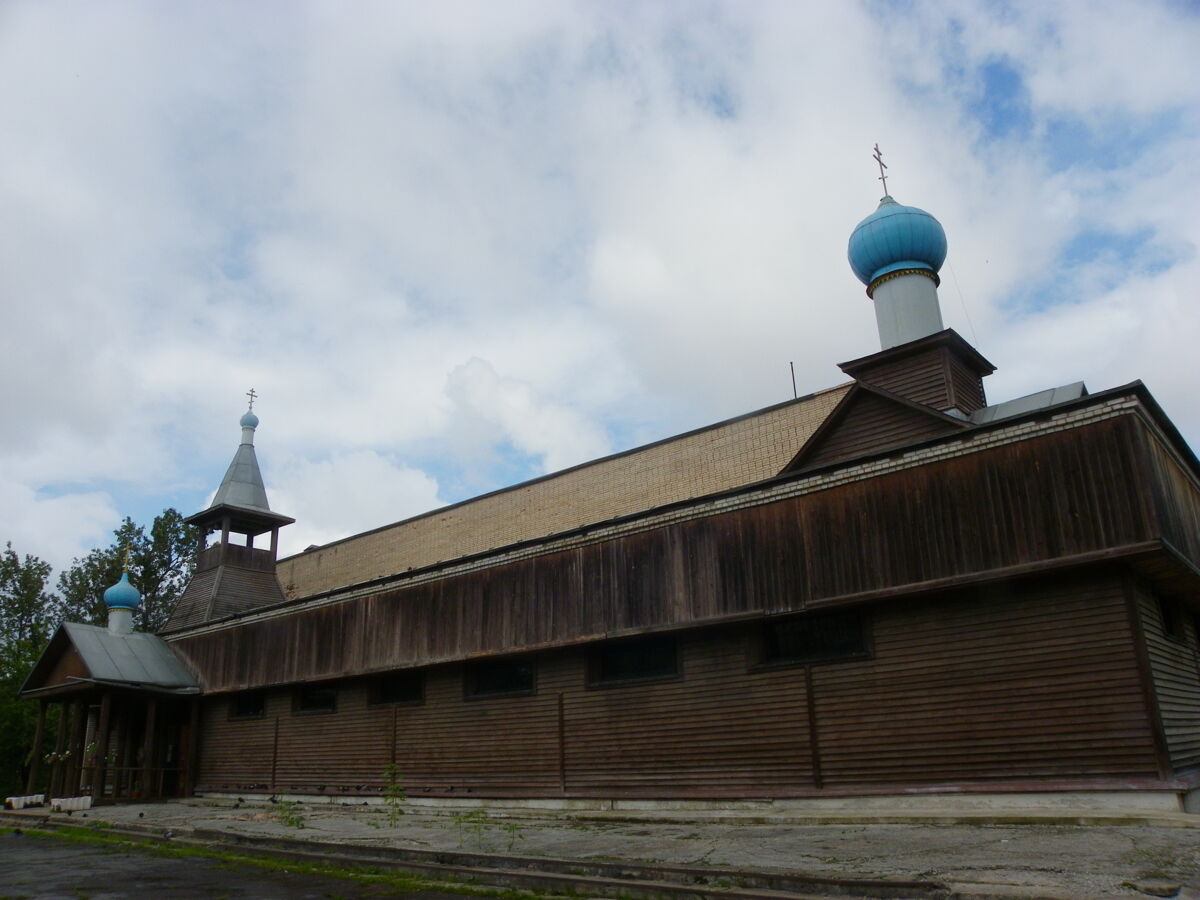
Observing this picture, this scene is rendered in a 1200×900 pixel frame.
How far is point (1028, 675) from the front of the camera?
11797 millimetres

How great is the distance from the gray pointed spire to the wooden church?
350 inches

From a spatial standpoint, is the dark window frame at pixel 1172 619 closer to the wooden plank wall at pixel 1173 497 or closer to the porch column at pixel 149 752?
the wooden plank wall at pixel 1173 497

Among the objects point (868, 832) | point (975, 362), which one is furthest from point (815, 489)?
point (975, 362)

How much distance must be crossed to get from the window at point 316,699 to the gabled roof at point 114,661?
14.9 ft

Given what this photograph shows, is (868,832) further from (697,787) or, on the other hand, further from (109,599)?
(109,599)

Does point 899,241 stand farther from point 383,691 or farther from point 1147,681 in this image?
point 383,691

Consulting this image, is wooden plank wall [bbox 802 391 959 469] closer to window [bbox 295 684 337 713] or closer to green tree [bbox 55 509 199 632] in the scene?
window [bbox 295 684 337 713]

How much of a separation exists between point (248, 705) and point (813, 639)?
54.6ft

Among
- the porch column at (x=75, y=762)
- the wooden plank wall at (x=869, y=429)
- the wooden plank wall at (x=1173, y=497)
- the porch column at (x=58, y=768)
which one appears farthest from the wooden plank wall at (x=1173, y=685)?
the porch column at (x=58, y=768)

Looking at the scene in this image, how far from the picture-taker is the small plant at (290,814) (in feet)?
52.1

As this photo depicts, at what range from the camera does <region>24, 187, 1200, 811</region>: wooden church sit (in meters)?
11.5

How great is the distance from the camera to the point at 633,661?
1588 centimetres

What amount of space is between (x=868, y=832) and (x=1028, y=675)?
289cm

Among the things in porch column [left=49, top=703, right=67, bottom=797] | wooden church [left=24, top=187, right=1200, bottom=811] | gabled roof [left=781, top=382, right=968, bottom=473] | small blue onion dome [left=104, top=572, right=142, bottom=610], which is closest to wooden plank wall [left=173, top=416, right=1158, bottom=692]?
wooden church [left=24, top=187, right=1200, bottom=811]
